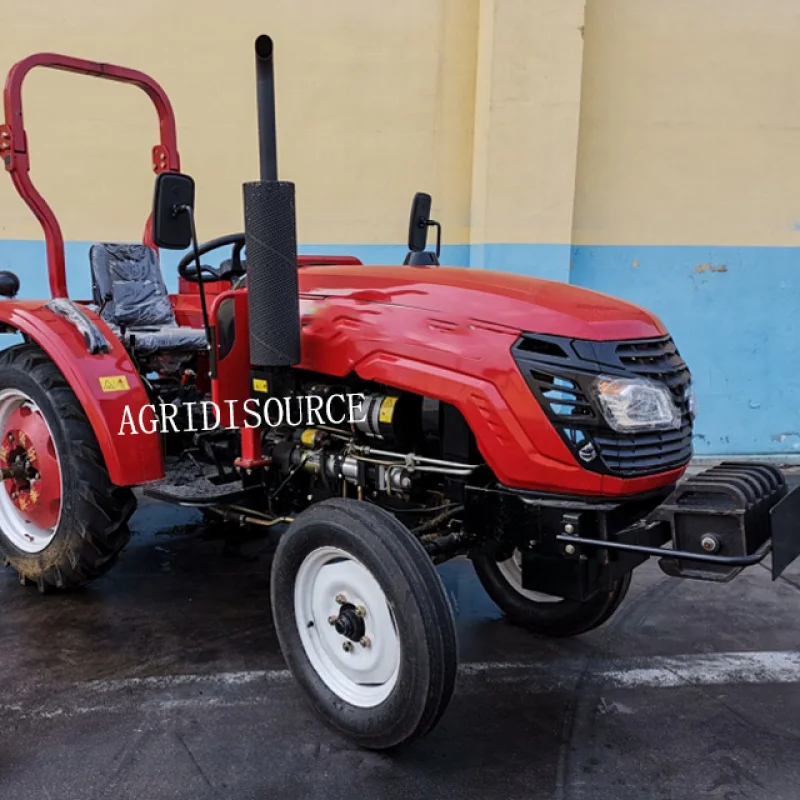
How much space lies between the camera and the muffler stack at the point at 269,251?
7.20 ft

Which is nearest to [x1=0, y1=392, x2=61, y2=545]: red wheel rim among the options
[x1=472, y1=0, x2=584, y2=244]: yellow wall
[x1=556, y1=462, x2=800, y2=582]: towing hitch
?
[x1=556, y1=462, x2=800, y2=582]: towing hitch

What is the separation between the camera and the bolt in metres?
2.06

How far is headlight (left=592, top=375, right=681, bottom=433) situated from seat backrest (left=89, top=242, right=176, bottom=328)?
8.15ft

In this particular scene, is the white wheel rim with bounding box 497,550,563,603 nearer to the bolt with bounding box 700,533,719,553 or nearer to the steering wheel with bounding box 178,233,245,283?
the bolt with bounding box 700,533,719,553

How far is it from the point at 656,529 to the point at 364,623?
90 centimetres

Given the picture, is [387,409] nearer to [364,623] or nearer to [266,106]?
[364,623]

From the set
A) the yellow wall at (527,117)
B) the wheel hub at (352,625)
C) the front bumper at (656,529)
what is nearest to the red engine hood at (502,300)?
the front bumper at (656,529)

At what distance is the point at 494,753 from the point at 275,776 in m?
0.64

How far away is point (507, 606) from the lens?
3.21m

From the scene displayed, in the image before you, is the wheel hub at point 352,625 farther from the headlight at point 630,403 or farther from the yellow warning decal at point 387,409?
the headlight at point 630,403

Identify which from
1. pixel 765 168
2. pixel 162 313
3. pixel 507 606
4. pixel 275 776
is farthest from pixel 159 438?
pixel 765 168

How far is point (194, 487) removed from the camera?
299cm

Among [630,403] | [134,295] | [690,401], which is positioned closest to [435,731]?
[630,403]

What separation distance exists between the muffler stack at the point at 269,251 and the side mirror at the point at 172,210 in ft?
0.88
